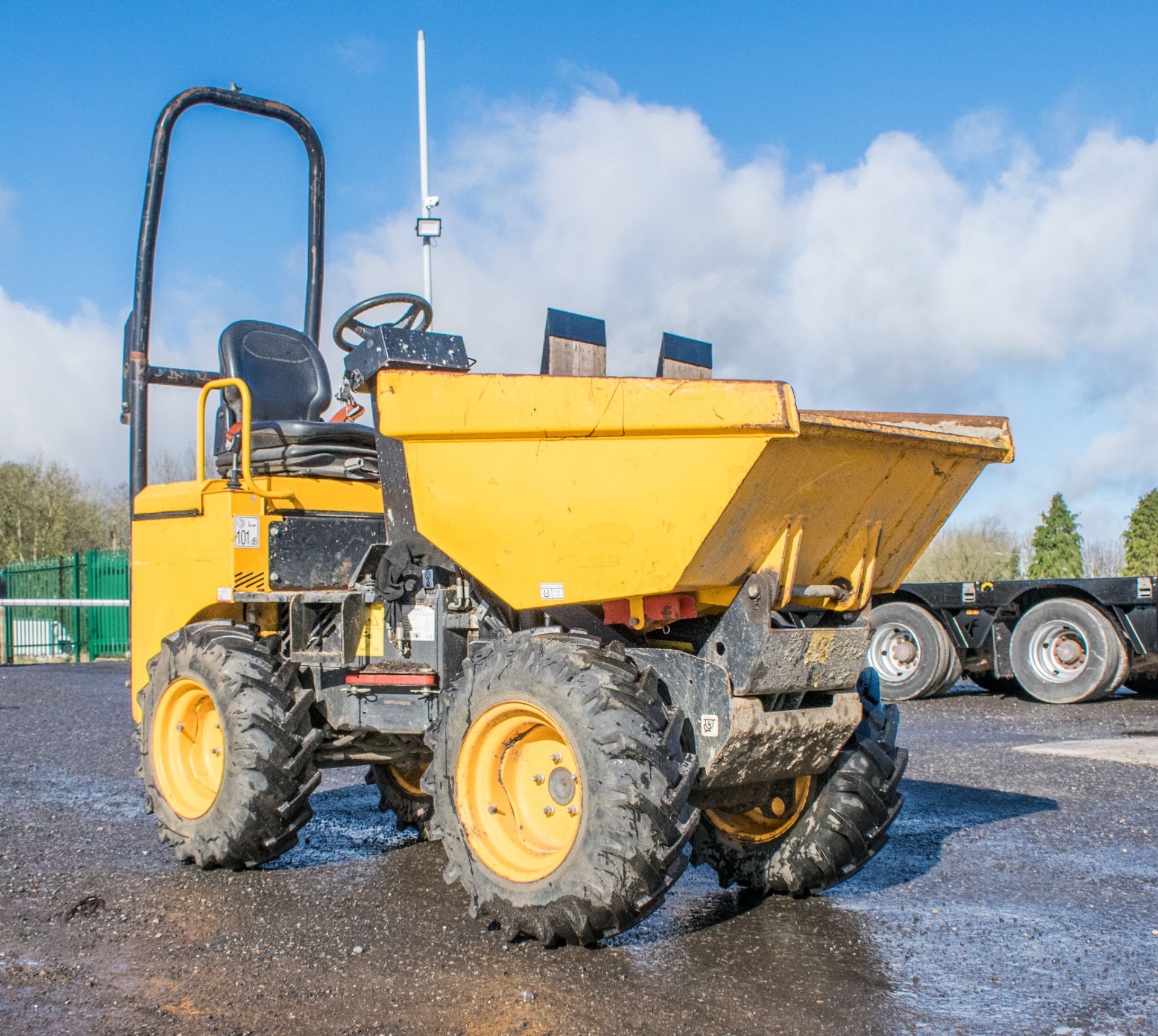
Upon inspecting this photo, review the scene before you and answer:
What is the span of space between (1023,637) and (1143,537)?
11.8m

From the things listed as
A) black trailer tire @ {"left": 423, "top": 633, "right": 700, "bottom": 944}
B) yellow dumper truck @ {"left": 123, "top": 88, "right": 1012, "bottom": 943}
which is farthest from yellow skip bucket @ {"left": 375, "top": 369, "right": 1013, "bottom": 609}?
black trailer tire @ {"left": 423, "top": 633, "right": 700, "bottom": 944}

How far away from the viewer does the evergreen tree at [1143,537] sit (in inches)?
849

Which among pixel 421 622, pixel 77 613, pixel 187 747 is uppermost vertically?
pixel 421 622

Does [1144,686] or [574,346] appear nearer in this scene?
[574,346]

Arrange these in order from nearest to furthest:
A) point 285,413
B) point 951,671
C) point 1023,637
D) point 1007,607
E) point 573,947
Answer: point 573,947 < point 285,413 < point 1023,637 < point 1007,607 < point 951,671

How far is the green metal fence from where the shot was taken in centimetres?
1973

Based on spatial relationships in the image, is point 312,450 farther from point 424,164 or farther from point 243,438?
point 424,164

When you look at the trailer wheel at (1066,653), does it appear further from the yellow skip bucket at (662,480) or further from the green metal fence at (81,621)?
the green metal fence at (81,621)

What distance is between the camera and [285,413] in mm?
6191

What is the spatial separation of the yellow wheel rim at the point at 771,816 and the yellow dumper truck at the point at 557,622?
0.04 feet

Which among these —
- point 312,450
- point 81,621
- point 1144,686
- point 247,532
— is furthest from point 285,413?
point 81,621

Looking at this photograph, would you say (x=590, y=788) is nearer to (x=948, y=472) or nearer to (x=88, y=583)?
(x=948, y=472)

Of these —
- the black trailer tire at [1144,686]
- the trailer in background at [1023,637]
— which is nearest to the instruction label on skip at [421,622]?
the trailer in background at [1023,637]

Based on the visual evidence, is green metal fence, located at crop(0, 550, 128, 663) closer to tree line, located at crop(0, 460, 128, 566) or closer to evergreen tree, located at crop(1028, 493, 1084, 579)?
tree line, located at crop(0, 460, 128, 566)
